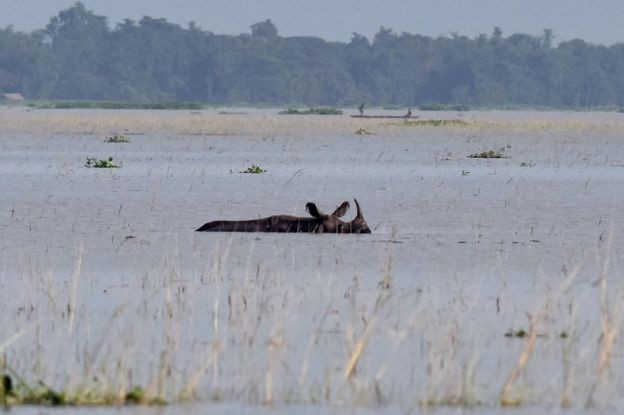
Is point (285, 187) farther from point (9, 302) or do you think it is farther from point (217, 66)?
point (217, 66)

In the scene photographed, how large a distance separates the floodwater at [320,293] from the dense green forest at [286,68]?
127 metres

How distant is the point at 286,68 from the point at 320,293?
144 metres

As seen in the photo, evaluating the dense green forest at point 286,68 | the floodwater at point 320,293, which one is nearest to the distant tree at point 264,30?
the dense green forest at point 286,68

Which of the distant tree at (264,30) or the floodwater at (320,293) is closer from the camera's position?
the floodwater at (320,293)

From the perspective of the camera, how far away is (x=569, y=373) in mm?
7449

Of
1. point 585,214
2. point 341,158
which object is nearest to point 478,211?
point 585,214

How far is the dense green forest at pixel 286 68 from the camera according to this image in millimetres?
149750

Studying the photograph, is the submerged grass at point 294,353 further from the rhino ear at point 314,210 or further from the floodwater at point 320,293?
the rhino ear at point 314,210

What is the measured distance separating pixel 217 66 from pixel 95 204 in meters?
134

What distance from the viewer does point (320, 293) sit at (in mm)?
10258

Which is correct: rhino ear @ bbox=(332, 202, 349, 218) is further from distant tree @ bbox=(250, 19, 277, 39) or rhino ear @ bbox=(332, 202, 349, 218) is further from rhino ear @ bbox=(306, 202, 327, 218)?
distant tree @ bbox=(250, 19, 277, 39)

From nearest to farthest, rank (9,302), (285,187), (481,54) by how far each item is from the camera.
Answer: (9,302)
(285,187)
(481,54)

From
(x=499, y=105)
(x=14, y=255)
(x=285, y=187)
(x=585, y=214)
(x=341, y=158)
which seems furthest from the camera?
(x=499, y=105)

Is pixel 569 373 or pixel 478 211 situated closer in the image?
pixel 569 373
